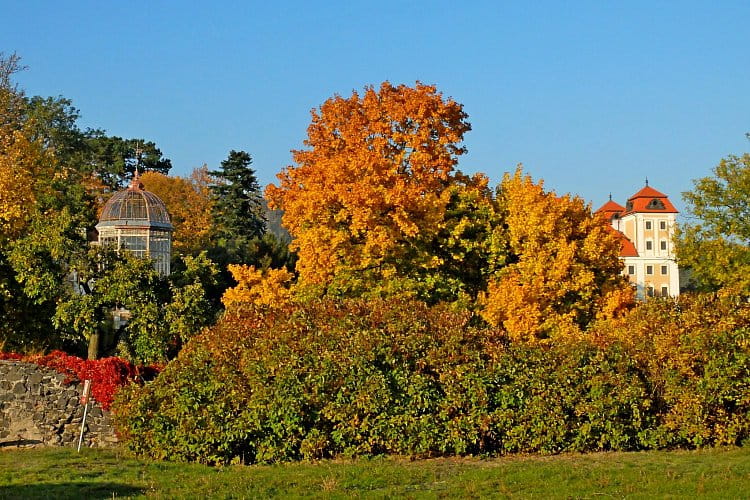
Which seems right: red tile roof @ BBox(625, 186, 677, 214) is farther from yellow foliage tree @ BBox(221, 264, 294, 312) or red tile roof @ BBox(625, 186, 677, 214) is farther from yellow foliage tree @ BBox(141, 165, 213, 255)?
yellow foliage tree @ BBox(221, 264, 294, 312)

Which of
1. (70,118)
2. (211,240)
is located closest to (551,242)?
(211,240)

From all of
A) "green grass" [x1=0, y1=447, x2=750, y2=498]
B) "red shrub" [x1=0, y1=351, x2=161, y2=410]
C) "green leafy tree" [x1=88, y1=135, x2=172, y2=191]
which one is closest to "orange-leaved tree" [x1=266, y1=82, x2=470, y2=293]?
"red shrub" [x1=0, y1=351, x2=161, y2=410]

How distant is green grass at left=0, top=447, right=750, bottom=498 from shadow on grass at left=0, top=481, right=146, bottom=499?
1 cm

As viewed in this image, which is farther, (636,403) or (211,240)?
(211,240)

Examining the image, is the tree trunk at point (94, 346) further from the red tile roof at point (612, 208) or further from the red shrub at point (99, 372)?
the red tile roof at point (612, 208)

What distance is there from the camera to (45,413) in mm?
18828

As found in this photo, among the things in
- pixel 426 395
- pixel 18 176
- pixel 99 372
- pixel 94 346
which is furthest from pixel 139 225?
pixel 426 395

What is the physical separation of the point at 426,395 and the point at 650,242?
256 feet

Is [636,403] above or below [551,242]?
below

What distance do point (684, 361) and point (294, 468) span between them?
7166mm

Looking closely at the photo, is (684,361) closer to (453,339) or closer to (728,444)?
(728,444)

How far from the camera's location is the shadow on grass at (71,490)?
12.9 metres

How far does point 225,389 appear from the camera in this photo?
56.1 ft

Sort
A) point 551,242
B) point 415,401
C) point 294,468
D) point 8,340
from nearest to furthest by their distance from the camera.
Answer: point 294,468 < point 415,401 < point 8,340 < point 551,242
